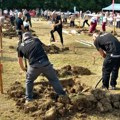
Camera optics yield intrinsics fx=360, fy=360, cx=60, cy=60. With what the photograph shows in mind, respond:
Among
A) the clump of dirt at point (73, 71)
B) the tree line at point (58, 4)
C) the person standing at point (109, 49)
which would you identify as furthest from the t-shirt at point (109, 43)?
the tree line at point (58, 4)

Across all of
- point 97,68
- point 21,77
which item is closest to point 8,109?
point 21,77

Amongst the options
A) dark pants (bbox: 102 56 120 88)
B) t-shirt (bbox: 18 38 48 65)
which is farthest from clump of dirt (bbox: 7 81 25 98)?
dark pants (bbox: 102 56 120 88)

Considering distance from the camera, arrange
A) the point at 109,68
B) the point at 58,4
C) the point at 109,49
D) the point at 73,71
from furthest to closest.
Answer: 1. the point at 58,4
2. the point at 73,71
3. the point at 109,68
4. the point at 109,49

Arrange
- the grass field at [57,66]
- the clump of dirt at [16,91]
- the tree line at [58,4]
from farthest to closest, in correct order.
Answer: the tree line at [58,4] < the clump of dirt at [16,91] < the grass field at [57,66]

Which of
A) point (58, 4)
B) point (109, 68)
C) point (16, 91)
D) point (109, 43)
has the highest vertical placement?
point (109, 43)

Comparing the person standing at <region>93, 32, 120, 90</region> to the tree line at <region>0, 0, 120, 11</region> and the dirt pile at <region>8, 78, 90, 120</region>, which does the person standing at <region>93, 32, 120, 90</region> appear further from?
the tree line at <region>0, 0, 120, 11</region>

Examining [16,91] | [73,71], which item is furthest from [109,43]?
[73,71]

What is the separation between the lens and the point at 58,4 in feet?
207

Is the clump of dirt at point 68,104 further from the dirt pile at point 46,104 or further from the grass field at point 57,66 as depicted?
the grass field at point 57,66

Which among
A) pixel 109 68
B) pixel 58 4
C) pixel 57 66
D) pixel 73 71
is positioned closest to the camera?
pixel 109 68

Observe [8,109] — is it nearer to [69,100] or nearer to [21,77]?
[69,100]

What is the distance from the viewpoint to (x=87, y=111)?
797 cm

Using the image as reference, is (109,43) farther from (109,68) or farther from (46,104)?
(46,104)

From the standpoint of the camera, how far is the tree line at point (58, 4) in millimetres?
61428
